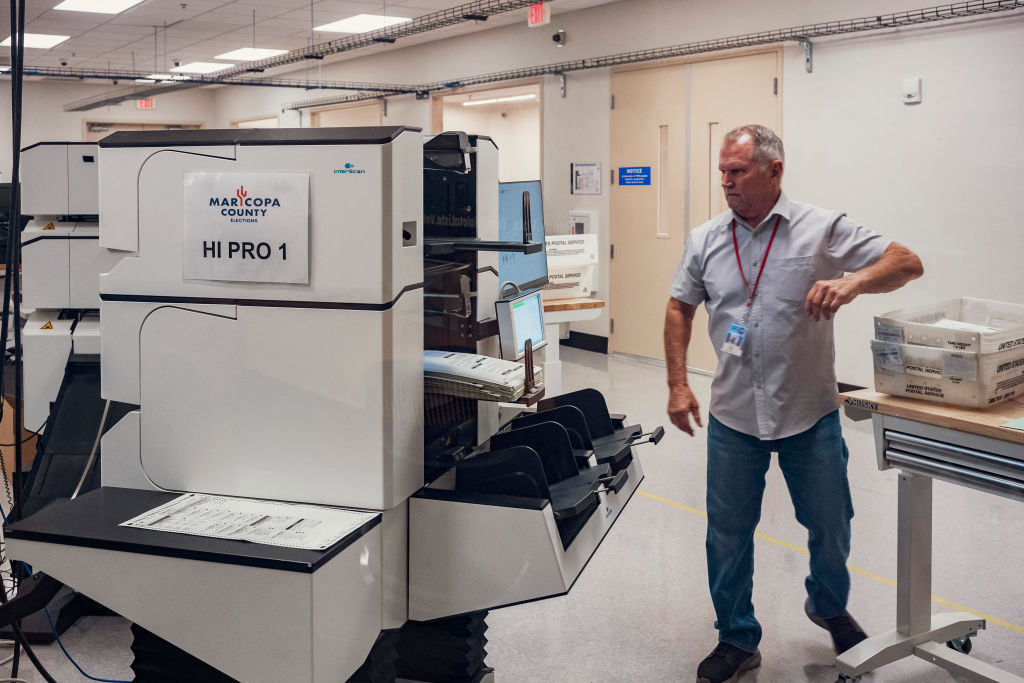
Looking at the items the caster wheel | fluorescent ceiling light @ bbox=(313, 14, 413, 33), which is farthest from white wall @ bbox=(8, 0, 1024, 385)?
the caster wheel

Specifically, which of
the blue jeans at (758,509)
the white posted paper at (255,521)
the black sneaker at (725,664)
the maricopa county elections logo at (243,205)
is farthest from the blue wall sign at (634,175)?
the white posted paper at (255,521)

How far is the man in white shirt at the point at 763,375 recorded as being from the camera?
2.42m

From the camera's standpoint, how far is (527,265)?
340 cm

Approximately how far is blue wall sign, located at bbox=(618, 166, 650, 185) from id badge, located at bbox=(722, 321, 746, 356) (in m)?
5.07

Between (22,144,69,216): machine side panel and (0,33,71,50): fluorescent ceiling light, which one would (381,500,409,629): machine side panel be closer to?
(22,144,69,216): machine side panel

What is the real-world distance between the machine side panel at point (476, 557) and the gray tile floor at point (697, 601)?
0.81m

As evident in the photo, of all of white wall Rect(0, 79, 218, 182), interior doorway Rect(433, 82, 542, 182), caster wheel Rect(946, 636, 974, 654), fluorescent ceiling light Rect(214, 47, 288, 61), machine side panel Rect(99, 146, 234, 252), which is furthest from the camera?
white wall Rect(0, 79, 218, 182)

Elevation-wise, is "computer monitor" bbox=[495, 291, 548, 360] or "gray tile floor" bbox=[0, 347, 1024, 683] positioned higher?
"computer monitor" bbox=[495, 291, 548, 360]

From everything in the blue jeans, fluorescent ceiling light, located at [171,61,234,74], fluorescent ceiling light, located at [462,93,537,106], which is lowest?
the blue jeans

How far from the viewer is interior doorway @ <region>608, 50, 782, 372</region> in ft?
21.4

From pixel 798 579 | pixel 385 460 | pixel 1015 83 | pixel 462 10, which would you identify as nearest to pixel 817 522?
pixel 798 579

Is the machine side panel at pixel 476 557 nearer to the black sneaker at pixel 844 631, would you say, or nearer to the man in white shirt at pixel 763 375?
the man in white shirt at pixel 763 375

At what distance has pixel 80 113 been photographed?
13.9 m

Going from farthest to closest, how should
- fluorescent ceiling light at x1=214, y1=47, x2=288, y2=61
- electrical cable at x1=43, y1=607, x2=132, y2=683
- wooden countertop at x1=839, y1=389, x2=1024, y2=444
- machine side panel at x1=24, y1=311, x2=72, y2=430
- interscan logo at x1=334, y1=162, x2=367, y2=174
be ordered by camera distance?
fluorescent ceiling light at x1=214, y1=47, x2=288, y2=61
machine side panel at x1=24, y1=311, x2=72, y2=430
electrical cable at x1=43, y1=607, x2=132, y2=683
wooden countertop at x1=839, y1=389, x2=1024, y2=444
interscan logo at x1=334, y1=162, x2=367, y2=174
